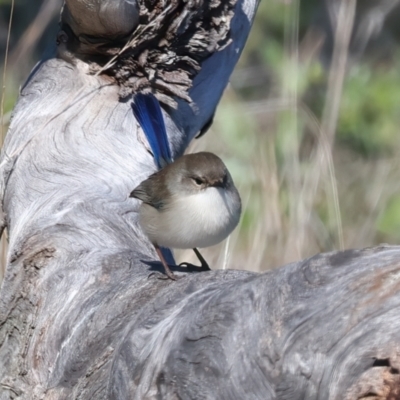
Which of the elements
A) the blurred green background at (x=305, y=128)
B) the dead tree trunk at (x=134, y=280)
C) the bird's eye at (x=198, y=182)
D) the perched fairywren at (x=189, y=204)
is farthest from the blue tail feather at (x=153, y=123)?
the blurred green background at (x=305, y=128)

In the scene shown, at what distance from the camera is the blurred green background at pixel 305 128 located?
430 centimetres

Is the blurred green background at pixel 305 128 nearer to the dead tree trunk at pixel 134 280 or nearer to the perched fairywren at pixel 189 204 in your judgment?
the dead tree trunk at pixel 134 280

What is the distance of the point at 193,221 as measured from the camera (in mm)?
3123

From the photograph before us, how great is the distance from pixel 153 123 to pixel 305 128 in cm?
186

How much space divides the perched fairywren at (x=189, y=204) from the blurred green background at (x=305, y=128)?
72cm

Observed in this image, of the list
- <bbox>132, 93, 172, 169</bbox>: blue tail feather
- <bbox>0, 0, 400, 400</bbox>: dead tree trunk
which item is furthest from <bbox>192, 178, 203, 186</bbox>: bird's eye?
<bbox>132, 93, 172, 169</bbox>: blue tail feather

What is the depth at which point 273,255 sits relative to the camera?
4.32 metres

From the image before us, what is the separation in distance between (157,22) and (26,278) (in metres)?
1.22

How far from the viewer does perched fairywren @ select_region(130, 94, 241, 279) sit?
3.11m

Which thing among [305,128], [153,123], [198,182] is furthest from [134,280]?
[305,128]

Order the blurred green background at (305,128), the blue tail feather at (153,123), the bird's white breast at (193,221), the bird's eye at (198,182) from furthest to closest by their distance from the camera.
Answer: the blurred green background at (305,128), the blue tail feather at (153,123), the bird's eye at (198,182), the bird's white breast at (193,221)

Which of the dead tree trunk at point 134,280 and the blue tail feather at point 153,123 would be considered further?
the blue tail feather at point 153,123

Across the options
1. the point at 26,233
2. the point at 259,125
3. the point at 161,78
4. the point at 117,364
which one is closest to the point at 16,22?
the point at 259,125

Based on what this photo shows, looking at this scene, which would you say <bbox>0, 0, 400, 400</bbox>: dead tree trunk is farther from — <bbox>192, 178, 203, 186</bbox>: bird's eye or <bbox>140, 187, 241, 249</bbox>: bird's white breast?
<bbox>192, 178, 203, 186</bbox>: bird's eye
